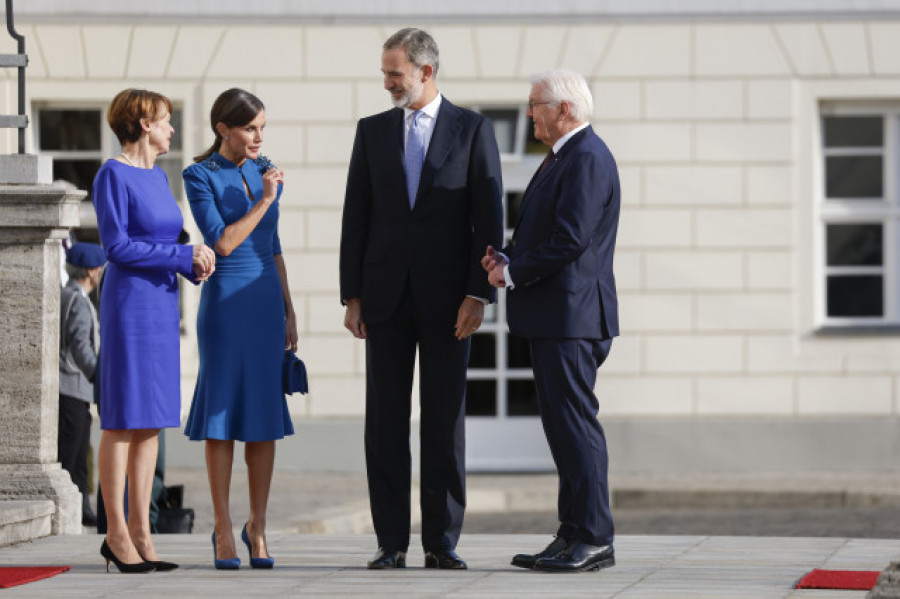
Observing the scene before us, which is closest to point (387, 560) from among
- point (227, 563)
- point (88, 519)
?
point (227, 563)

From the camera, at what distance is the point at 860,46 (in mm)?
14805

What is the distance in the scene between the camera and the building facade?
14.8 meters

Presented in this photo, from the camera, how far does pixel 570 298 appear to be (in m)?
7.14

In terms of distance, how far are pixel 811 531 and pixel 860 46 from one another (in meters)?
4.49

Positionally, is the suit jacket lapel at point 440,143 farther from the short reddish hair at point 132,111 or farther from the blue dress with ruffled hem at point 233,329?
the short reddish hair at point 132,111

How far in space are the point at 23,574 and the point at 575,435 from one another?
6.64ft

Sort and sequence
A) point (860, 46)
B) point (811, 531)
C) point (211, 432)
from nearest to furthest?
point (211, 432)
point (811, 531)
point (860, 46)

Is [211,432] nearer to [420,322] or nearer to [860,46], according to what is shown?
[420,322]

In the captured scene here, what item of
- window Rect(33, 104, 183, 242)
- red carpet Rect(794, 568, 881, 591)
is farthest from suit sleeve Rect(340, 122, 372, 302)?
window Rect(33, 104, 183, 242)

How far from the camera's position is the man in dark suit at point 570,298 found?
23.3ft

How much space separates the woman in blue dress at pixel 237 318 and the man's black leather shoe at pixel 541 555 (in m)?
0.92

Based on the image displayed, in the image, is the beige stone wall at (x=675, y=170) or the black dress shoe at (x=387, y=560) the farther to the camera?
the beige stone wall at (x=675, y=170)

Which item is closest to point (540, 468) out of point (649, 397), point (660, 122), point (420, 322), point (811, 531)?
point (649, 397)

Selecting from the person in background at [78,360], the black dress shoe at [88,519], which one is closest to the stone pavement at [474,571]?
the black dress shoe at [88,519]
